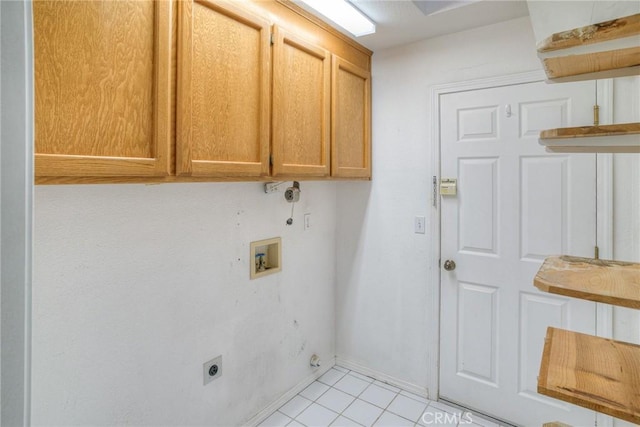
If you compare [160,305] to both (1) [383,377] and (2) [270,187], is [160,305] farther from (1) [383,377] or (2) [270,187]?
(1) [383,377]

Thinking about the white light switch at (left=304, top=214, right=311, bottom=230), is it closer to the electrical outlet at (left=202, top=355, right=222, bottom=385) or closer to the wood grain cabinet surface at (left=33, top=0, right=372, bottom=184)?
the wood grain cabinet surface at (left=33, top=0, right=372, bottom=184)

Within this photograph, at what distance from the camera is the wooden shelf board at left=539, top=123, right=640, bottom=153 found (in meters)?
0.70

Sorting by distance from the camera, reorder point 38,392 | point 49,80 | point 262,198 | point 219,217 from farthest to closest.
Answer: point 262,198 → point 219,217 → point 38,392 → point 49,80

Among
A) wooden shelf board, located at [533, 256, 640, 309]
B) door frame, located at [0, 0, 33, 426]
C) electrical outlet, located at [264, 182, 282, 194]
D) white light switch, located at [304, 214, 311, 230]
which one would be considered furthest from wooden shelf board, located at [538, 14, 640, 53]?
white light switch, located at [304, 214, 311, 230]

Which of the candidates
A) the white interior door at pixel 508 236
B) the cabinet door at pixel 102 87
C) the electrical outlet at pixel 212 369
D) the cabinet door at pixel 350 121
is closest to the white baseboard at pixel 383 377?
→ the white interior door at pixel 508 236

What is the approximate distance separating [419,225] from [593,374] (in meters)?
1.54

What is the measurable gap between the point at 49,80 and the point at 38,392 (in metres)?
1.05

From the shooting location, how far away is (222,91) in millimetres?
1362

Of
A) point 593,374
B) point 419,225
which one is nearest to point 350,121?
point 419,225

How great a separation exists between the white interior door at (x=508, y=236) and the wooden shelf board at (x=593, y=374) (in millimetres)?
1105

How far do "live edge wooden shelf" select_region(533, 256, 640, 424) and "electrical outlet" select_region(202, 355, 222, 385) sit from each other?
1504 mm

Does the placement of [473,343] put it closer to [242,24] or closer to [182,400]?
[182,400]

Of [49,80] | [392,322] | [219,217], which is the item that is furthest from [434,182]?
[49,80]

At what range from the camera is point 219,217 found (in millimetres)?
1766
